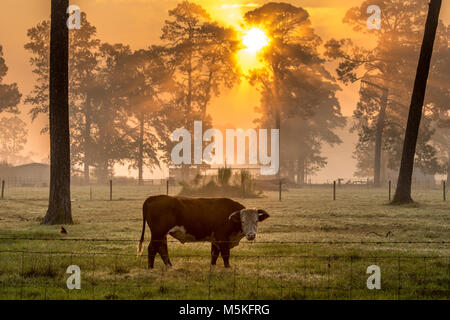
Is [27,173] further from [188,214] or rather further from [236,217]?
[236,217]

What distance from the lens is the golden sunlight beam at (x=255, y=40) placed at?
79.2 metres

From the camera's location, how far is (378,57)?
8375cm

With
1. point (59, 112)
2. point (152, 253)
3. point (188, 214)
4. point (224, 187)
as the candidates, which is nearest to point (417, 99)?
point (224, 187)

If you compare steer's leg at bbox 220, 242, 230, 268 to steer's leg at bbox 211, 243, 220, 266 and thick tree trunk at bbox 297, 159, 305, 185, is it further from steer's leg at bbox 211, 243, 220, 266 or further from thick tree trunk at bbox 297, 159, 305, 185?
thick tree trunk at bbox 297, 159, 305, 185

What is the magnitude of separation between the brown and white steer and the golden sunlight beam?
220 ft

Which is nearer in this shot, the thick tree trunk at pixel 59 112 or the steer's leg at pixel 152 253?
the steer's leg at pixel 152 253

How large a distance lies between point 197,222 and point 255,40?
6853 centimetres

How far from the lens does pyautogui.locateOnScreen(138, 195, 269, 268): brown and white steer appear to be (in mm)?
13547

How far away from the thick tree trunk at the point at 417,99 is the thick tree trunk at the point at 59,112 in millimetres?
20533

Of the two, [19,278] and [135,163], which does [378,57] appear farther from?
[19,278]

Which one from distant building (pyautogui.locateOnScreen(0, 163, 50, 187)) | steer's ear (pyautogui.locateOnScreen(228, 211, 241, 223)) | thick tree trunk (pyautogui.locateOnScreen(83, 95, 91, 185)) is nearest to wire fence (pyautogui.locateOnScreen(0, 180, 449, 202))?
thick tree trunk (pyautogui.locateOnScreen(83, 95, 91, 185))

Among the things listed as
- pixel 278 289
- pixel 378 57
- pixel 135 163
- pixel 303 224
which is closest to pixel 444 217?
pixel 303 224

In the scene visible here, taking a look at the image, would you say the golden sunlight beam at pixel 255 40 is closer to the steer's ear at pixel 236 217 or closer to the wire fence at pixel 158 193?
the wire fence at pixel 158 193

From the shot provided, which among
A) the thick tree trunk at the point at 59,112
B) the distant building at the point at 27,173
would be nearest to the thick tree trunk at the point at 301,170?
the distant building at the point at 27,173
